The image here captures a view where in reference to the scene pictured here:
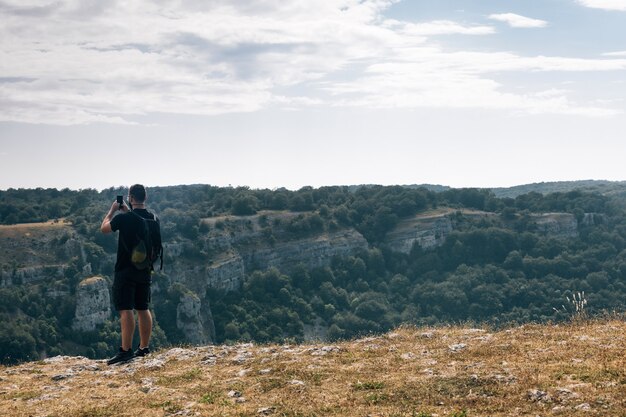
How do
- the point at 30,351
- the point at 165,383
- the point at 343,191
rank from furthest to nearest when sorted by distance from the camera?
the point at 343,191 < the point at 30,351 < the point at 165,383

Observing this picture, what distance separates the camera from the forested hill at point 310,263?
95812 millimetres

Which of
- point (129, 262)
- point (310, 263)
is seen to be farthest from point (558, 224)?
point (129, 262)

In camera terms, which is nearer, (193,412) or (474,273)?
(193,412)

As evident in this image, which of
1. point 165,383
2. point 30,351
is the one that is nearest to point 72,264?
point 30,351

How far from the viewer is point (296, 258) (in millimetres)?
134125

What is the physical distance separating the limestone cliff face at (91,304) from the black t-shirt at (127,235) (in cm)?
9270

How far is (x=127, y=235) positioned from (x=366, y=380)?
5.96 metres

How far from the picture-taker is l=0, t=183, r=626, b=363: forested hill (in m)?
95.8

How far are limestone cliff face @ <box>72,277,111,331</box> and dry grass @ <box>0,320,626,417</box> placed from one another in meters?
89.9

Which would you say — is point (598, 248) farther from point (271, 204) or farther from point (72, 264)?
point (72, 264)

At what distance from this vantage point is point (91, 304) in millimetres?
99688

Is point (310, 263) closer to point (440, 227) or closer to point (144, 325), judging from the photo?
point (440, 227)

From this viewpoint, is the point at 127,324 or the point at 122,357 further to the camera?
the point at 122,357

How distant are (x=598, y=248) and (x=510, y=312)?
122 ft
